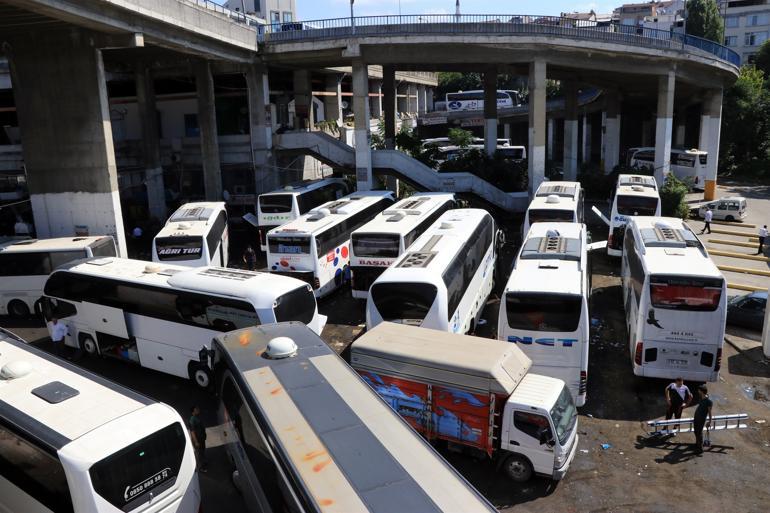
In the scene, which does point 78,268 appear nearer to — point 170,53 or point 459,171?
point 170,53

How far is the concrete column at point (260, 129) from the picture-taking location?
31.8 meters

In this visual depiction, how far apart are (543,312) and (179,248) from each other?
41.3 feet

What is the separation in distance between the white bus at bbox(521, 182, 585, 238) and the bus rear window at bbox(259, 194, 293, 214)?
32.0 ft

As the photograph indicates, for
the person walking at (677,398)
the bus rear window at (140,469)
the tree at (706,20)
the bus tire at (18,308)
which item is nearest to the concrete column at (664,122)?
the person walking at (677,398)

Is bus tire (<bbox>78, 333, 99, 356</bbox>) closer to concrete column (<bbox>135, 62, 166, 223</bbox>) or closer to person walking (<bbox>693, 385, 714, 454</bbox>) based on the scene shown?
person walking (<bbox>693, 385, 714, 454</bbox>)

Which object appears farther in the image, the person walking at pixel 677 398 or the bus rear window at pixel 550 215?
the bus rear window at pixel 550 215

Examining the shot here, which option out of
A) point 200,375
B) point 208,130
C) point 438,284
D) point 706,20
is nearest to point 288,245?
point 200,375

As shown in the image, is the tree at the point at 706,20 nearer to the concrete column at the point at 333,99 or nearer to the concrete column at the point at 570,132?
the concrete column at the point at 570,132

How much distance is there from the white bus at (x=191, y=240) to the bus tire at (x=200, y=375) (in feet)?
23.0

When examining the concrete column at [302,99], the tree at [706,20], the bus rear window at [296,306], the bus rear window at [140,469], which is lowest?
the bus rear window at [140,469]

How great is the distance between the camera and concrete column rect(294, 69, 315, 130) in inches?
1566

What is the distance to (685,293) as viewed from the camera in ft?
41.0

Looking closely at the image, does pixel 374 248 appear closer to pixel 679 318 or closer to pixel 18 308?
pixel 679 318

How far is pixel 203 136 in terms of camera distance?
32094 mm
